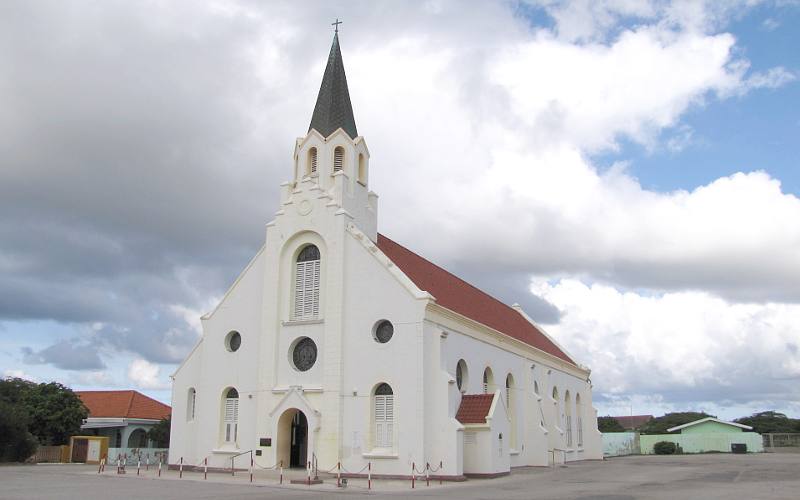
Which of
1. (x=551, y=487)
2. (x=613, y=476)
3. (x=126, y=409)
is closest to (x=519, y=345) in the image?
(x=613, y=476)

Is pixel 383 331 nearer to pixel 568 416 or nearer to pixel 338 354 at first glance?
pixel 338 354

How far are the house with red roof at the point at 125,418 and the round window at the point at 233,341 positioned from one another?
700 inches

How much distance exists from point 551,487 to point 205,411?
59.2 feet

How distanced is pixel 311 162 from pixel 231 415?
1358 cm

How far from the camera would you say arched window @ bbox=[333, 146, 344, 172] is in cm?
3881

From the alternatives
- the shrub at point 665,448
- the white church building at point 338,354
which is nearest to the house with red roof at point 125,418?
the white church building at point 338,354

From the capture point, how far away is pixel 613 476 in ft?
116

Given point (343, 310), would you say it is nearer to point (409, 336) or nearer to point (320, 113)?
point (409, 336)

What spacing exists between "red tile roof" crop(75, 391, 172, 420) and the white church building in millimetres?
15899

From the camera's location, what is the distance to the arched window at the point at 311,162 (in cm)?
3916

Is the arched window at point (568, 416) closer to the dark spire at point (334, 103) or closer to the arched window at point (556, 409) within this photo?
the arched window at point (556, 409)

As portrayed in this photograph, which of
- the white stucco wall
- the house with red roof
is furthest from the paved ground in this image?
the house with red roof

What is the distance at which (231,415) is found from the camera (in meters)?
36.9

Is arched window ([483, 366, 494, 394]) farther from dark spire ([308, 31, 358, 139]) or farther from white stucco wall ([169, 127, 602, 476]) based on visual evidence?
dark spire ([308, 31, 358, 139])
